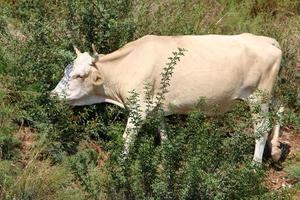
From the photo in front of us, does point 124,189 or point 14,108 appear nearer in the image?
point 124,189

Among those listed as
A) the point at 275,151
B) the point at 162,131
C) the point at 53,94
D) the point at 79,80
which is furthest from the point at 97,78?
the point at 275,151

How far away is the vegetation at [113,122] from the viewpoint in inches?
211

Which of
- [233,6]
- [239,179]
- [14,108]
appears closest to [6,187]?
[14,108]

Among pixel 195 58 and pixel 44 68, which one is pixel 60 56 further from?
pixel 195 58

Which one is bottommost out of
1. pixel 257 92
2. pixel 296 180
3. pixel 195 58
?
pixel 296 180

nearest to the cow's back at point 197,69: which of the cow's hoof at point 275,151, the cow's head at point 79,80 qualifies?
the cow's head at point 79,80

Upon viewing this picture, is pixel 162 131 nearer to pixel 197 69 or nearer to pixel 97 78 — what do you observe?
pixel 197 69

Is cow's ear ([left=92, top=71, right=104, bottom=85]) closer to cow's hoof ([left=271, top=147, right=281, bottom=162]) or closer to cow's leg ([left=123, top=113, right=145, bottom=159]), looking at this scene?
cow's leg ([left=123, top=113, right=145, bottom=159])

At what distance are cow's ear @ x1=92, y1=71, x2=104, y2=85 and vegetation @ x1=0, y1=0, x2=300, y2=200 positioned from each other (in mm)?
270

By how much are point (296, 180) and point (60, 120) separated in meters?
2.12

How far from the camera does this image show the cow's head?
649 cm

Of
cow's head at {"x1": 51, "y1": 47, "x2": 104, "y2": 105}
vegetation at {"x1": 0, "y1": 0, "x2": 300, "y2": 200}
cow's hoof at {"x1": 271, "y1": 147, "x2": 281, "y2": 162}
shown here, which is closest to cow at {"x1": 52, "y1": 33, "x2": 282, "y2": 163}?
cow's head at {"x1": 51, "y1": 47, "x2": 104, "y2": 105}

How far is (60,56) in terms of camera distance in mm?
6734

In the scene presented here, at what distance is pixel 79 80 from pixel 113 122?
0.53m
